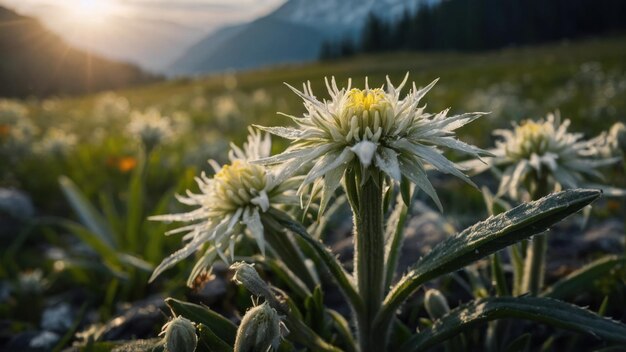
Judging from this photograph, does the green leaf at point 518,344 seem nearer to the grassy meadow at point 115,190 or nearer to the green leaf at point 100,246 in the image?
the grassy meadow at point 115,190

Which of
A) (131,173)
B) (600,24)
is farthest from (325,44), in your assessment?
(131,173)

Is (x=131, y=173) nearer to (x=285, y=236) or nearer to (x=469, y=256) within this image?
(x=285, y=236)

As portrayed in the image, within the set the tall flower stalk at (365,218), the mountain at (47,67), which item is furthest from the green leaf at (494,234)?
the mountain at (47,67)

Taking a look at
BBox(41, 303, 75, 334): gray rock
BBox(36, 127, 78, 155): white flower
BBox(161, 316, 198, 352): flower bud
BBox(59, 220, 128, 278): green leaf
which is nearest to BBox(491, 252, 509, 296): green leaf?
BBox(161, 316, 198, 352): flower bud

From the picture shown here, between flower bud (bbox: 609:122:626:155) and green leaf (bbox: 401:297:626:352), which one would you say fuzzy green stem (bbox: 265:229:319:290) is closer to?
green leaf (bbox: 401:297:626:352)

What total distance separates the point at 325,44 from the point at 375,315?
344 ft

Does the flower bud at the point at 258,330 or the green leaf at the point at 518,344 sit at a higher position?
the flower bud at the point at 258,330

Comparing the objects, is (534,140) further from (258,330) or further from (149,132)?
(149,132)

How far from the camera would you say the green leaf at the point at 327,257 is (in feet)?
6.90

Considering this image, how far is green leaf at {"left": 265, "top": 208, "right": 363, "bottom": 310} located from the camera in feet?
6.90

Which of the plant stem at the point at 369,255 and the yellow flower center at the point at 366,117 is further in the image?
the plant stem at the point at 369,255

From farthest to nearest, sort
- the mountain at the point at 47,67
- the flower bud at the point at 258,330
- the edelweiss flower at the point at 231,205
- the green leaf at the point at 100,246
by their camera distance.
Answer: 1. the mountain at the point at 47,67
2. the green leaf at the point at 100,246
3. the edelweiss flower at the point at 231,205
4. the flower bud at the point at 258,330

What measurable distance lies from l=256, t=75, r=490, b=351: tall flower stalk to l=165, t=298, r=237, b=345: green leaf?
2.17 ft

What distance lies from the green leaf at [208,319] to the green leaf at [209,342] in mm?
119
